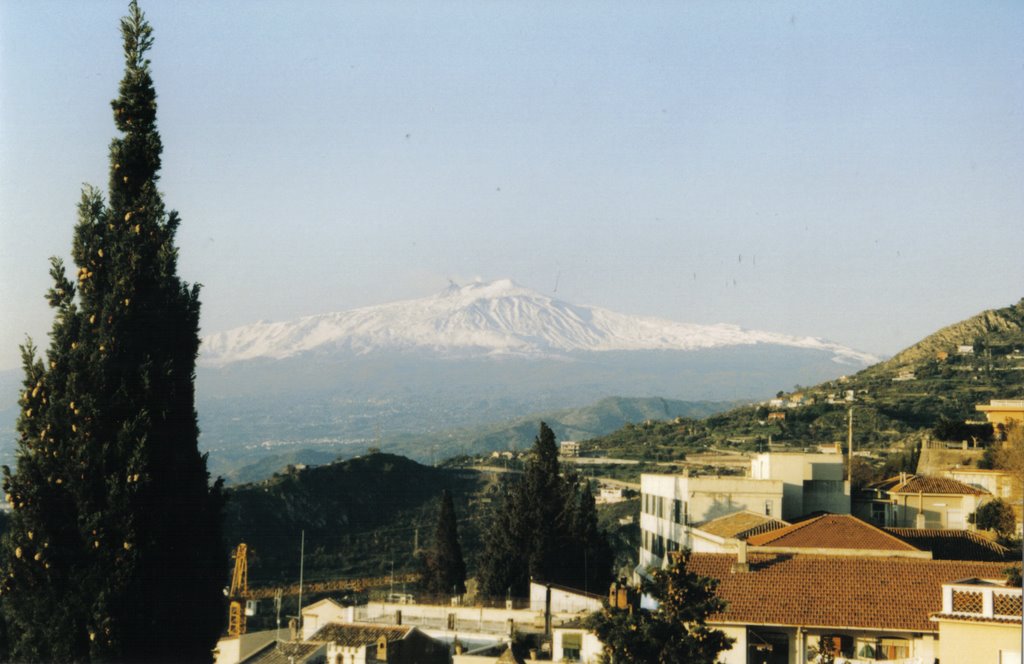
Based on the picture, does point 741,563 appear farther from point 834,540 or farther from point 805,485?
point 805,485

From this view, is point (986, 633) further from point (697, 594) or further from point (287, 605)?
point (287, 605)

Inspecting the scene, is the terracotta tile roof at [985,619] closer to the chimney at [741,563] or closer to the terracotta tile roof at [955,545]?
the chimney at [741,563]

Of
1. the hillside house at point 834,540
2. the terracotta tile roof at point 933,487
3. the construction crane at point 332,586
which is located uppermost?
the terracotta tile roof at point 933,487

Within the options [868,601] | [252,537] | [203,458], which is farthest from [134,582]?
[252,537]

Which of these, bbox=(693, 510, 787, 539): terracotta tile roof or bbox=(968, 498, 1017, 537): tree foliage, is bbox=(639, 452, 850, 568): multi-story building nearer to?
bbox=(693, 510, 787, 539): terracotta tile roof

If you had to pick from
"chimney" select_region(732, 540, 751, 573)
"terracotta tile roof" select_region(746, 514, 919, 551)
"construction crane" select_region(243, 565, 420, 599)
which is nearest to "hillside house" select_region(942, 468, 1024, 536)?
"terracotta tile roof" select_region(746, 514, 919, 551)

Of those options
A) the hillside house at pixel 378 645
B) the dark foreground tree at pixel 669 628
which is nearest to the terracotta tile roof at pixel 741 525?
the hillside house at pixel 378 645

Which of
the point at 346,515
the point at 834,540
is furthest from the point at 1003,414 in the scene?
the point at 346,515
